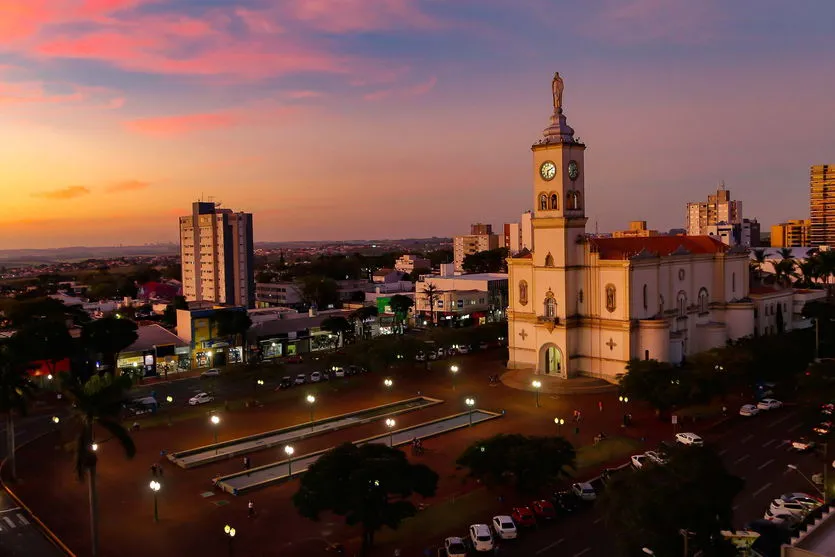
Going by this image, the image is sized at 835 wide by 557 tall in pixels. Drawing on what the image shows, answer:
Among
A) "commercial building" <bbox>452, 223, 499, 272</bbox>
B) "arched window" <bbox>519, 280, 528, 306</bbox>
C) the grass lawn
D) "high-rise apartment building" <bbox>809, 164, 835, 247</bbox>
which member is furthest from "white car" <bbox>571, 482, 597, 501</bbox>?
"high-rise apartment building" <bbox>809, 164, 835, 247</bbox>

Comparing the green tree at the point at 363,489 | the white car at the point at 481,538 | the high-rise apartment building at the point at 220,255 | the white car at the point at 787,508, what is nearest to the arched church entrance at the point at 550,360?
the white car at the point at 787,508

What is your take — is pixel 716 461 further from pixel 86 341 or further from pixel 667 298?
pixel 86 341

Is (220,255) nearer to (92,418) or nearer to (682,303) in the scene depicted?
(682,303)

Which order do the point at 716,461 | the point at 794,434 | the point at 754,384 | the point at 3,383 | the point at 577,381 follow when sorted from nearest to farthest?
1. the point at 716,461
2. the point at 3,383
3. the point at 794,434
4. the point at 754,384
5. the point at 577,381

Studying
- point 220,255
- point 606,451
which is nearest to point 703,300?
point 606,451

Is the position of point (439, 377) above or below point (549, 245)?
below

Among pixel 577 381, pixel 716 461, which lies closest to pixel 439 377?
pixel 577 381
